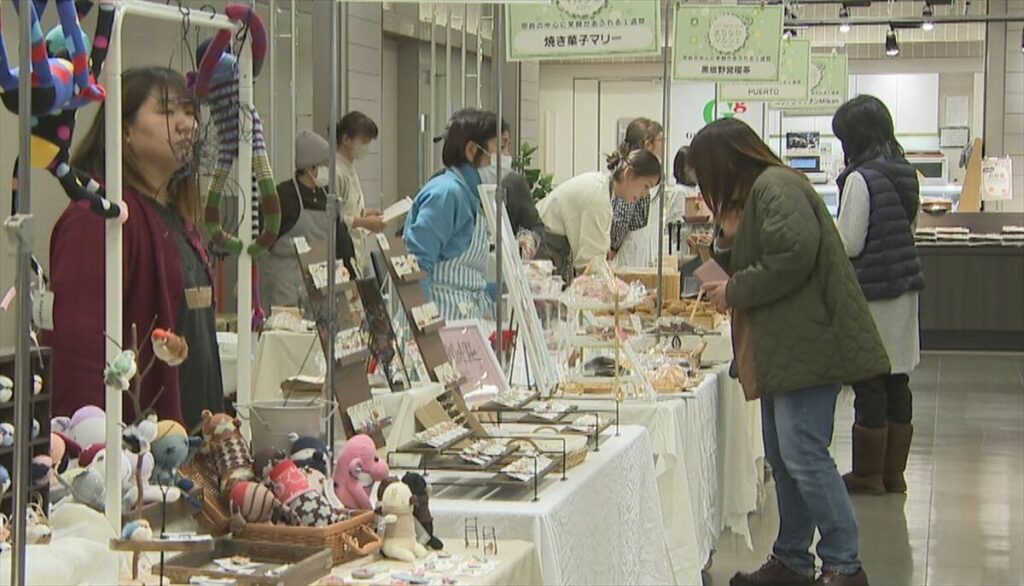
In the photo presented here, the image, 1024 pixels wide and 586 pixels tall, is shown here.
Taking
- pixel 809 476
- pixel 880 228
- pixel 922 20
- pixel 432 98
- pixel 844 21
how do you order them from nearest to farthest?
1. pixel 809 476
2. pixel 880 228
3. pixel 432 98
4. pixel 922 20
5. pixel 844 21

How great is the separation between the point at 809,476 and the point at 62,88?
3.09 m

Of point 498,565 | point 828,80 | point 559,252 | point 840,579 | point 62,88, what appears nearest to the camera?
point 62,88

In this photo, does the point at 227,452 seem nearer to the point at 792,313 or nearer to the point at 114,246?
the point at 114,246

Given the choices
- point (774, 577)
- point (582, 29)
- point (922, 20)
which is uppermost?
point (922, 20)

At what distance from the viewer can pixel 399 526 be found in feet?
8.12

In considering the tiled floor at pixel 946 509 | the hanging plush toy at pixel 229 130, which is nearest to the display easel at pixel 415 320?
the hanging plush toy at pixel 229 130

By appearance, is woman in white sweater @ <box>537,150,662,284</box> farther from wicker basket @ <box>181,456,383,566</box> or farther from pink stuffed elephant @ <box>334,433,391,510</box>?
wicker basket @ <box>181,456,383,566</box>

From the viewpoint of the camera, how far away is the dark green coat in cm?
429

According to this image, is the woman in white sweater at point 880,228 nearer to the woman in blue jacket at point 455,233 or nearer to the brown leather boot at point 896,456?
the brown leather boot at point 896,456

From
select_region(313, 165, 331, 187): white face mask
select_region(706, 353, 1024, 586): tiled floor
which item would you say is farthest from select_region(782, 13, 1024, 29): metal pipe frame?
select_region(313, 165, 331, 187): white face mask

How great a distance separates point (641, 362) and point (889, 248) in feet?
6.12

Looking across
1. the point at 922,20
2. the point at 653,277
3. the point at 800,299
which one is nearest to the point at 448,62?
the point at 653,277

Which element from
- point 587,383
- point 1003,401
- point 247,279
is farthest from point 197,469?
point 1003,401

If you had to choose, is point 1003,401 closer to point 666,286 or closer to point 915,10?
point 666,286
